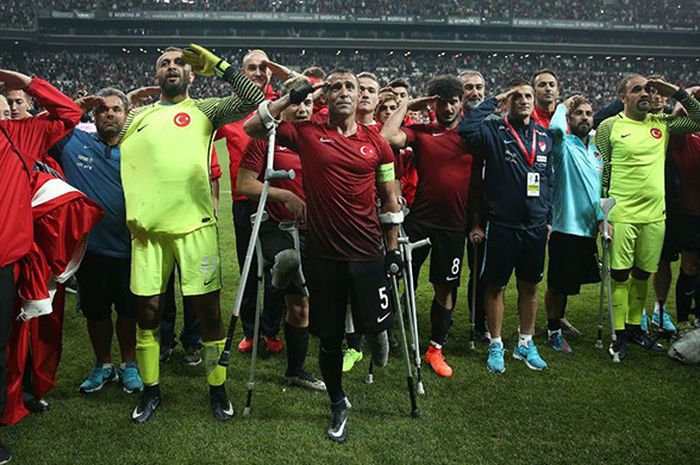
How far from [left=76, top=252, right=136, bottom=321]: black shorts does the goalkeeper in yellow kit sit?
60 centimetres

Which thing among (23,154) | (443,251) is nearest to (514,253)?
(443,251)

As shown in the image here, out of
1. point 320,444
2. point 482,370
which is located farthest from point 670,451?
point 320,444

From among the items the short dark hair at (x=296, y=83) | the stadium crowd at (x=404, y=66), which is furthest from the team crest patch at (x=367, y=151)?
the stadium crowd at (x=404, y=66)

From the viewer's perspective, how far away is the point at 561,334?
578 centimetres

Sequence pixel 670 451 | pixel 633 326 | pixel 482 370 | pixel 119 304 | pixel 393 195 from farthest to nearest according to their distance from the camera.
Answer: pixel 633 326
pixel 482 370
pixel 119 304
pixel 393 195
pixel 670 451

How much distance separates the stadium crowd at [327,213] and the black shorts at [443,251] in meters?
0.01

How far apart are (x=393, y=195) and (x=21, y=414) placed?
10.0 feet

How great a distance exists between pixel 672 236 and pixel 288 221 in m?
4.31

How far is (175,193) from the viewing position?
3.88 m

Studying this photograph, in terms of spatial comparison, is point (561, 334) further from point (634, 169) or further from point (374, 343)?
point (374, 343)

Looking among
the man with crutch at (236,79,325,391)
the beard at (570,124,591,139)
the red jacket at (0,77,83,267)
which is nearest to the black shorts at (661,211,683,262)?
the beard at (570,124,591,139)

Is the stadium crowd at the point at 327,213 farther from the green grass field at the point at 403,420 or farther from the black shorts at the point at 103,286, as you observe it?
the green grass field at the point at 403,420

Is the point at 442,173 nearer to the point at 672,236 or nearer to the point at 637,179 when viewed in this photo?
the point at 637,179

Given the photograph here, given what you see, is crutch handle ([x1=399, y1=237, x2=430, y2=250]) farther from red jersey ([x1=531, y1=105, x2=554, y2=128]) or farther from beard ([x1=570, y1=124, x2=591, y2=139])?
beard ([x1=570, y1=124, x2=591, y2=139])
